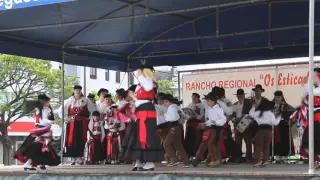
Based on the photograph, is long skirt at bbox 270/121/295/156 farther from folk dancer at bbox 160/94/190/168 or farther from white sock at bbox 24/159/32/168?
white sock at bbox 24/159/32/168

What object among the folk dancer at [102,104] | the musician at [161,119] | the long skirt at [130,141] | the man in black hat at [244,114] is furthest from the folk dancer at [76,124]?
the long skirt at [130,141]

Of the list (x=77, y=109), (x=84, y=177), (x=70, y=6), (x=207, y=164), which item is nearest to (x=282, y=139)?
(x=207, y=164)

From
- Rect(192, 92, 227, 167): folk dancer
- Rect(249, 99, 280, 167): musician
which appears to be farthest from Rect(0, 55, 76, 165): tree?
Rect(249, 99, 280, 167): musician

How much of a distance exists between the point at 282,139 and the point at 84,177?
6.37 meters

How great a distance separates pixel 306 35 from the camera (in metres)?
12.6

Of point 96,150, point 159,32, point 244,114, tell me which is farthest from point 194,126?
point 159,32

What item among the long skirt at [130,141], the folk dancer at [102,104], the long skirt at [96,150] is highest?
the folk dancer at [102,104]

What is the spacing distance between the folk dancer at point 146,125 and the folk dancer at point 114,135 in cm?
367

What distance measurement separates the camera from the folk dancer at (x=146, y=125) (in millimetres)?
8516

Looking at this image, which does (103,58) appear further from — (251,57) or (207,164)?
(207,164)

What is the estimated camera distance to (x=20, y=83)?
92.4 ft

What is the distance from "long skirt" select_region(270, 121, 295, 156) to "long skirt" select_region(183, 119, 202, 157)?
72.3 inches

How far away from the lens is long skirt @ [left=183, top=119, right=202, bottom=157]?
40.6ft

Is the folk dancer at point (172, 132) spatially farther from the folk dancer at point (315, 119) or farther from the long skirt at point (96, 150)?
the long skirt at point (96, 150)
